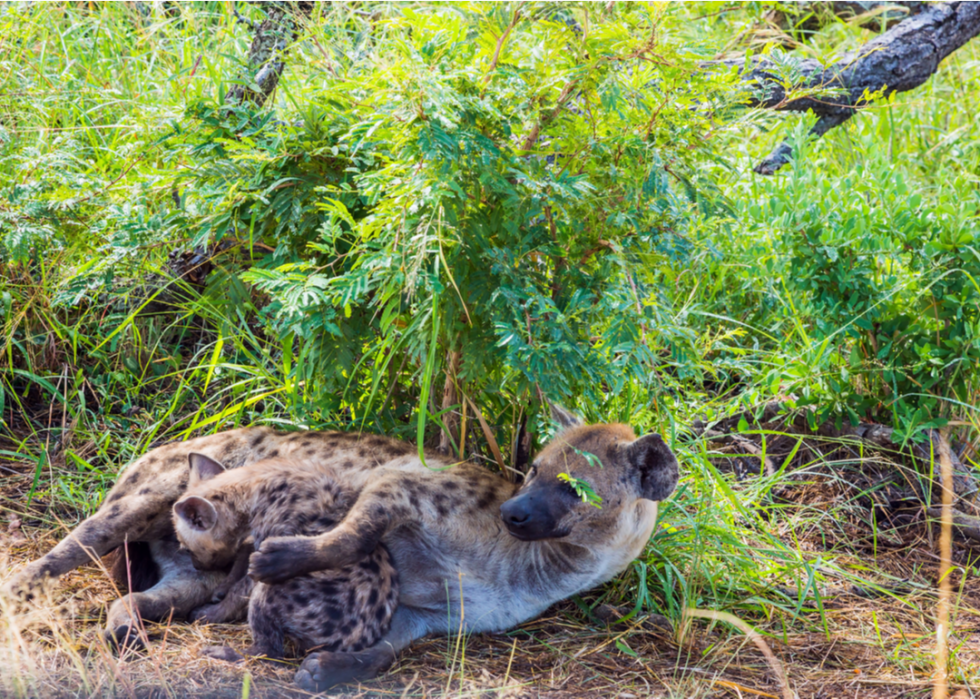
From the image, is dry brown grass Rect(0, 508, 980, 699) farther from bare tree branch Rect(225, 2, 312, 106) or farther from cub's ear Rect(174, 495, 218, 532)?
bare tree branch Rect(225, 2, 312, 106)

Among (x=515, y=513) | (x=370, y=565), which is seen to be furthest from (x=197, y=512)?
(x=515, y=513)

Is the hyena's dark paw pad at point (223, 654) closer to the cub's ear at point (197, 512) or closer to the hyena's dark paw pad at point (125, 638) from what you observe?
the hyena's dark paw pad at point (125, 638)

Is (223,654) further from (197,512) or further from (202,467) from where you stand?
(202,467)

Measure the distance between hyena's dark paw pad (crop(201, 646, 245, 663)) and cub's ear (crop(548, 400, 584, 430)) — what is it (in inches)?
51.4

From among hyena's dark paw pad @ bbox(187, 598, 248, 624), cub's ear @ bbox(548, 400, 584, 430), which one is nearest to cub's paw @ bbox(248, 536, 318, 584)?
hyena's dark paw pad @ bbox(187, 598, 248, 624)

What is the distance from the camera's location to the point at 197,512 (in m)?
2.92

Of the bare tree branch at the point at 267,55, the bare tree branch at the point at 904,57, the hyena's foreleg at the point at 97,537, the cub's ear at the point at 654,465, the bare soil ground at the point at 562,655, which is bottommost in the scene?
the bare soil ground at the point at 562,655

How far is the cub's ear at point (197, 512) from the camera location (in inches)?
114

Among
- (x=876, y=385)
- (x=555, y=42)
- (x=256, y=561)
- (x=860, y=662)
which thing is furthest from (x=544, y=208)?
(x=876, y=385)

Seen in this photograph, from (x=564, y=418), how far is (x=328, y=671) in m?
1.21

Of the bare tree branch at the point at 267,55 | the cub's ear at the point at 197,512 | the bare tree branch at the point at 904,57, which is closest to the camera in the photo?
the cub's ear at the point at 197,512

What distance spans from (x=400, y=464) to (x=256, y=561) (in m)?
0.71

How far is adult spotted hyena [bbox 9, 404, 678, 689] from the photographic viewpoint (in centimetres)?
291

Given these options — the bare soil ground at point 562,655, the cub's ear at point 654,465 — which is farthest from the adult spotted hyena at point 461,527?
the bare soil ground at point 562,655
